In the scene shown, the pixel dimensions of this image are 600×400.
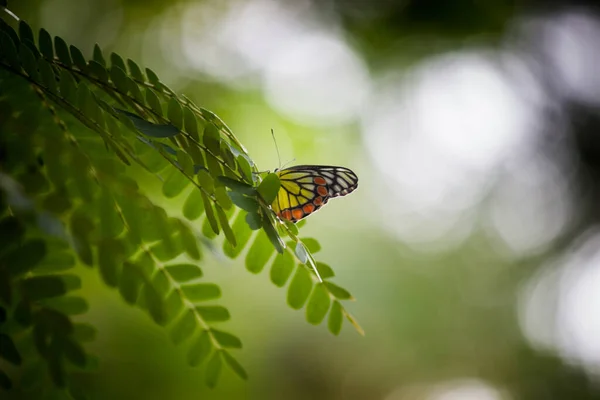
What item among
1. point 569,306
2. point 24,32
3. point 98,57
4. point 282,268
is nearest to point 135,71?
point 98,57

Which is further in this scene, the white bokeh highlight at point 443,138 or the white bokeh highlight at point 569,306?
the white bokeh highlight at point 443,138

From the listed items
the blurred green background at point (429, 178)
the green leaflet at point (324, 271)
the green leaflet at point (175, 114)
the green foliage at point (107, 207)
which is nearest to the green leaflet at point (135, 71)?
the green foliage at point (107, 207)

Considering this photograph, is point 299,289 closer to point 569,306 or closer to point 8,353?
point 8,353

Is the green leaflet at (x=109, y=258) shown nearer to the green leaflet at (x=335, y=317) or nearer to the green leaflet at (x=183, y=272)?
the green leaflet at (x=183, y=272)

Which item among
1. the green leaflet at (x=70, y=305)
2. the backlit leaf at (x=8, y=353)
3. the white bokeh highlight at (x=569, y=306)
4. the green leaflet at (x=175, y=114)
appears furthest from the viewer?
the white bokeh highlight at (x=569, y=306)

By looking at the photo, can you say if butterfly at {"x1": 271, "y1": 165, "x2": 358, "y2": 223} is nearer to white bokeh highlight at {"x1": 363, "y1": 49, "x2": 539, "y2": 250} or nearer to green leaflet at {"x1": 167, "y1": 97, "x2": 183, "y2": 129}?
green leaflet at {"x1": 167, "y1": 97, "x2": 183, "y2": 129}

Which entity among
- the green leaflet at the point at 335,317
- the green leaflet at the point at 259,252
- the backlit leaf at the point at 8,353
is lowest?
the backlit leaf at the point at 8,353

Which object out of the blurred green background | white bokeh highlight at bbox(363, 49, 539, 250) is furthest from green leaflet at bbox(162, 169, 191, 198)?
white bokeh highlight at bbox(363, 49, 539, 250)
